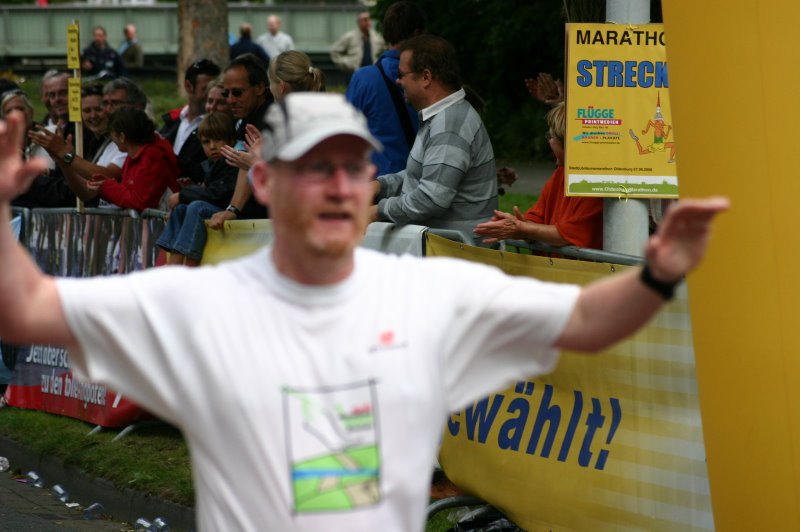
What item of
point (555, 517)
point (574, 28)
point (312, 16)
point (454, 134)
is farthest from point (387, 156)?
point (312, 16)

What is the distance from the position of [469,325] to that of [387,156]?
583 cm

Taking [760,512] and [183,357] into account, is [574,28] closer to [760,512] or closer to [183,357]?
[760,512]

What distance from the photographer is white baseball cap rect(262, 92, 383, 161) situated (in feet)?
10.3

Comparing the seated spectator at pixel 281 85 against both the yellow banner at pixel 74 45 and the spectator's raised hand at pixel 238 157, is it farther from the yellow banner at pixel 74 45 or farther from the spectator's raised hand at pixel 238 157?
the yellow banner at pixel 74 45

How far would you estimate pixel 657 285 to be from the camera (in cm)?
311

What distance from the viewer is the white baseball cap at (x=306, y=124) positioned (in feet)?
10.3

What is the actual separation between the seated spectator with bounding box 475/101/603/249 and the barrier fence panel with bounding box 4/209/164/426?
3140 mm

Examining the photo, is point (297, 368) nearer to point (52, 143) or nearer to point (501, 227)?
point (501, 227)

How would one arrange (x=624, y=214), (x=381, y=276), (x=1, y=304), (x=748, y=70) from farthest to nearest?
(x=624, y=214)
(x=748, y=70)
(x=381, y=276)
(x=1, y=304)

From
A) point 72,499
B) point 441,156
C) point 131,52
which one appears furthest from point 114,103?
point 131,52

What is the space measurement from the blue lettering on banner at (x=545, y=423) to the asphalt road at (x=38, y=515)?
2.34 m

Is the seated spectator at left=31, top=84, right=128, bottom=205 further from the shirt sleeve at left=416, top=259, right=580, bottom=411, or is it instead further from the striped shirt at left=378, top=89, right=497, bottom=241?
the shirt sleeve at left=416, top=259, right=580, bottom=411

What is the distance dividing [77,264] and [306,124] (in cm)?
765

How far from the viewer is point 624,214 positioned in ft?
21.8
